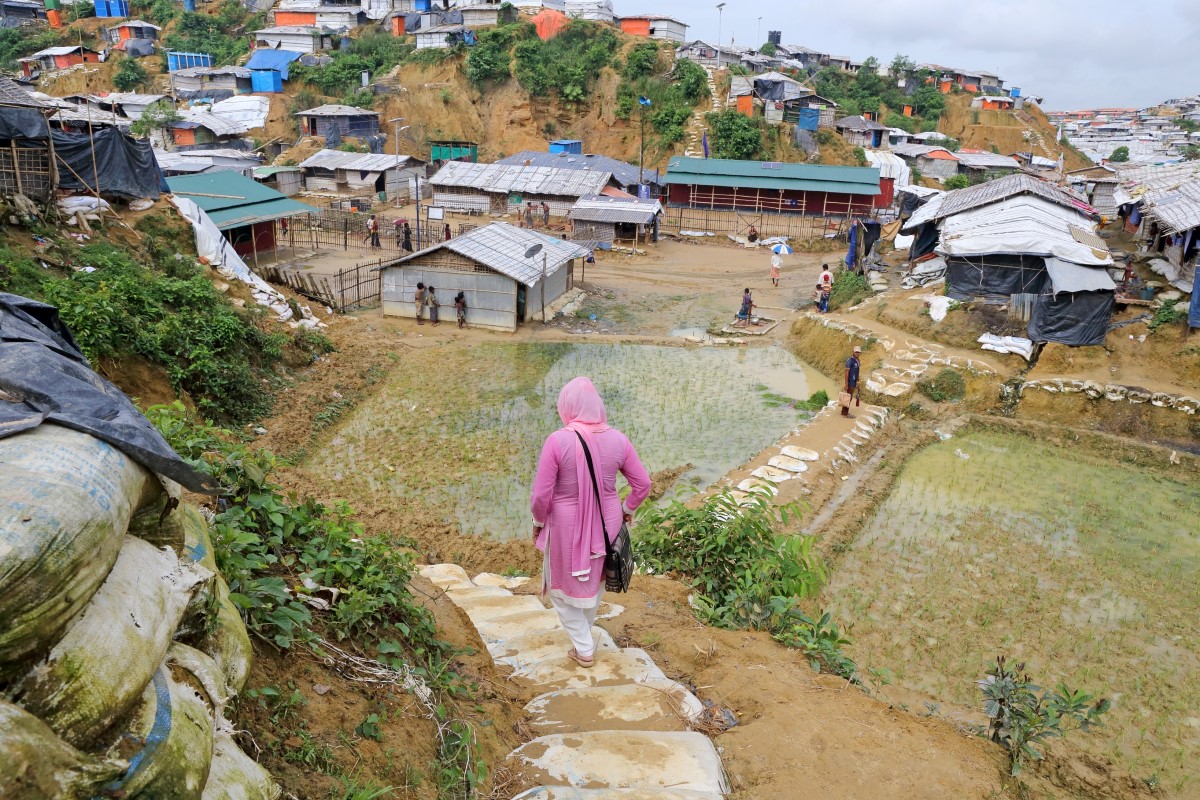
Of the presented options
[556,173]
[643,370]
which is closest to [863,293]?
[643,370]

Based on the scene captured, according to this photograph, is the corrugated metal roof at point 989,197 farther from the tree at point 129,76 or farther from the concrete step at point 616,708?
the tree at point 129,76

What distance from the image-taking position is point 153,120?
4119 cm

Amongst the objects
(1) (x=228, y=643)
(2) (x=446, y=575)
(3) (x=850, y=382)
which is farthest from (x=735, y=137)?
(1) (x=228, y=643)

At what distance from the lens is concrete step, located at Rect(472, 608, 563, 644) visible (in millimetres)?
5973

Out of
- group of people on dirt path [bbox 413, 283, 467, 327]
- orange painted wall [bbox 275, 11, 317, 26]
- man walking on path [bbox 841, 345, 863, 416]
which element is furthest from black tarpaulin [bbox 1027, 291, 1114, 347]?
orange painted wall [bbox 275, 11, 317, 26]

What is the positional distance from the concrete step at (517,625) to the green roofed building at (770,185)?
34.5 meters

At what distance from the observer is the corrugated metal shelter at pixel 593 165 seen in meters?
38.5

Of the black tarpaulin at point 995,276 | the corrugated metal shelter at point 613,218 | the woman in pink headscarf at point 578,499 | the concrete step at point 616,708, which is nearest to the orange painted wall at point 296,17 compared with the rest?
the corrugated metal shelter at point 613,218

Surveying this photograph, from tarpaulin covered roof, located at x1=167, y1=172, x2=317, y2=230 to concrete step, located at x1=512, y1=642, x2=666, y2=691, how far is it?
20392 mm

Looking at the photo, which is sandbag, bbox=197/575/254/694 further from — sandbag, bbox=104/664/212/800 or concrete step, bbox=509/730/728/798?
concrete step, bbox=509/730/728/798

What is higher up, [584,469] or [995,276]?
[584,469]

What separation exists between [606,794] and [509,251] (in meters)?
18.4

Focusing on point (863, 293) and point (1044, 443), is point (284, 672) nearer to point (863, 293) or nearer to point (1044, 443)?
point (1044, 443)

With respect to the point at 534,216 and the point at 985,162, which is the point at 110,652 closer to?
the point at 534,216
